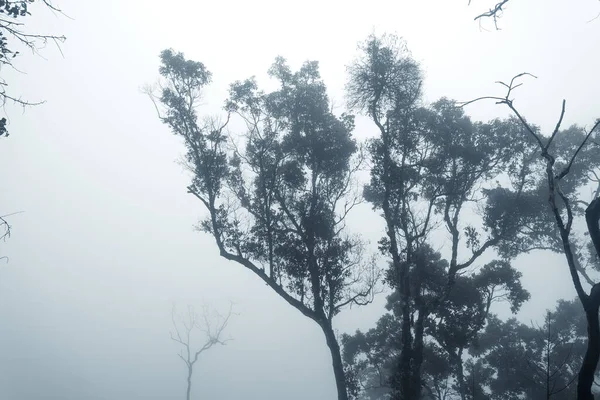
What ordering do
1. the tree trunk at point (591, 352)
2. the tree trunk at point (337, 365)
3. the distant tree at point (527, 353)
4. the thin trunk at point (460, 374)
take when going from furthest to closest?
the distant tree at point (527, 353)
the thin trunk at point (460, 374)
the tree trunk at point (337, 365)
the tree trunk at point (591, 352)

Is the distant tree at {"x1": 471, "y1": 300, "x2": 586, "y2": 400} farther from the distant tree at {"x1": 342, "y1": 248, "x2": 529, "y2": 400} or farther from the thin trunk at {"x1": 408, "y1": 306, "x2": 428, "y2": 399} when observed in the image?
the thin trunk at {"x1": 408, "y1": 306, "x2": 428, "y2": 399}

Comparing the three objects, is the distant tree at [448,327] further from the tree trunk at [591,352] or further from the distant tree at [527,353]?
the tree trunk at [591,352]

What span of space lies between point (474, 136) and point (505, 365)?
20.8 meters

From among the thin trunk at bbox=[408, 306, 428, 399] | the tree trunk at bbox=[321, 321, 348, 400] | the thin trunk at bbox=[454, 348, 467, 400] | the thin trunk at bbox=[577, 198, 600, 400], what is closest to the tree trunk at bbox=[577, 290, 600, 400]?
the thin trunk at bbox=[577, 198, 600, 400]

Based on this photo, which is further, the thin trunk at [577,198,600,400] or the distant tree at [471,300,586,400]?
the distant tree at [471,300,586,400]

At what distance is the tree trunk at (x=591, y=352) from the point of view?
357 cm

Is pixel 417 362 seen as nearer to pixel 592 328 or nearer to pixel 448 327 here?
pixel 448 327

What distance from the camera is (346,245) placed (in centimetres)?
1705

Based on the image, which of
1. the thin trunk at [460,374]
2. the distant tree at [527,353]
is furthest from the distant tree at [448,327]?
the distant tree at [527,353]

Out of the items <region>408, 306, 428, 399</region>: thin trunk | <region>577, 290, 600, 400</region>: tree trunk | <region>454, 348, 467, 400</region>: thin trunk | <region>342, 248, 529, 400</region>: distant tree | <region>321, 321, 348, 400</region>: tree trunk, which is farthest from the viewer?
<region>454, 348, 467, 400</region>: thin trunk

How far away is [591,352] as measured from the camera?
12.1 ft

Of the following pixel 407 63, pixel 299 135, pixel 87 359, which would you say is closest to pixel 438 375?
pixel 299 135

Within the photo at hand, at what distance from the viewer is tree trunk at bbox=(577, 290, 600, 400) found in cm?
357

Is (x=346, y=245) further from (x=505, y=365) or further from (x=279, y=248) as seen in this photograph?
(x=505, y=365)
